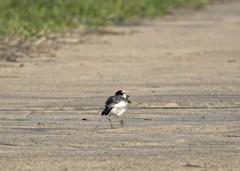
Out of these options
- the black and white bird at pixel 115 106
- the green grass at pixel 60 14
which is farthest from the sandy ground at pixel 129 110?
the green grass at pixel 60 14

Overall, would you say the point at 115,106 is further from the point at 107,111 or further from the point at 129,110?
the point at 129,110

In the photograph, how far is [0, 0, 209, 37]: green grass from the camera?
21.6 m

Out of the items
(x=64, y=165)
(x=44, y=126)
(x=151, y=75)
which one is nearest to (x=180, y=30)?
(x=151, y=75)

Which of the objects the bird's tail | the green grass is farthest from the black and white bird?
the green grass

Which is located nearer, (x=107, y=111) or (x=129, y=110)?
(x=107, y=111)

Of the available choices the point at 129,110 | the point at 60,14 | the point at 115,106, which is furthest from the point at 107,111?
the point at 60,14

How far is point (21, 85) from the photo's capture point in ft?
45.7

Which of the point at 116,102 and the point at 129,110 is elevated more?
the point at 116,102

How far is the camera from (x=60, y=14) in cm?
2662

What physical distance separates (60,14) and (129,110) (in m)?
15.3

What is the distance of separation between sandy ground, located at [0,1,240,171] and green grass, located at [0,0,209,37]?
130 centimetres

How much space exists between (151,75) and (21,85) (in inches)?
85.3

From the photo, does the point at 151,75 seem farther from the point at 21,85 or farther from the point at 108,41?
the point at 108,41

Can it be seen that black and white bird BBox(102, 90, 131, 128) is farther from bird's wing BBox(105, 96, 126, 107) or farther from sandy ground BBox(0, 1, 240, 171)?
sandy ground BBox(0, 1, 240, 171)
